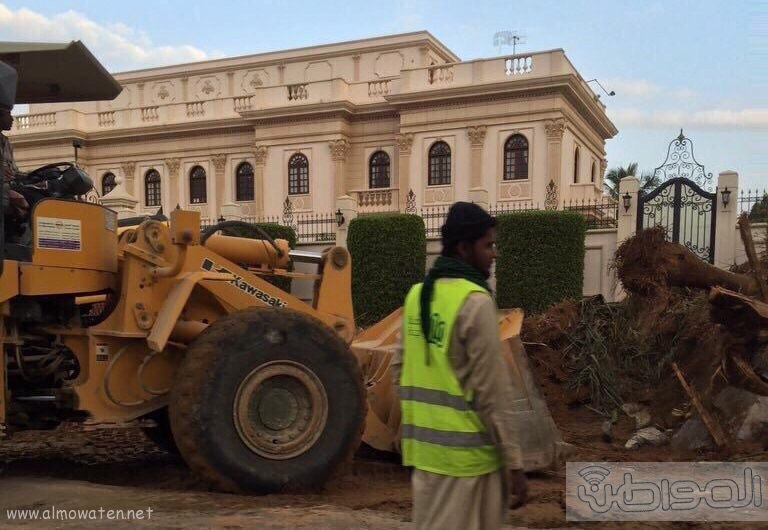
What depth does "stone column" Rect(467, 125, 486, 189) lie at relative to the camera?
26547mm

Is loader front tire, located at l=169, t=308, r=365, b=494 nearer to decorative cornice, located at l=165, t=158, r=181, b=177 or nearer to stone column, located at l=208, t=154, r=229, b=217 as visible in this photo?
stone column, located at l=208, t=154, r=229, b=217

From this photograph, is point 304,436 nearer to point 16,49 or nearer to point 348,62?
point 16,49

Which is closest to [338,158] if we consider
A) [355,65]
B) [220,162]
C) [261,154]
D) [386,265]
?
[261,154]

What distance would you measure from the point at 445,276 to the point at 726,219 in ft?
39.7

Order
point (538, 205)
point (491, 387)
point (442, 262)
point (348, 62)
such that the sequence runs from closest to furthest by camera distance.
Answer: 1. point (491, 387)
2. point (442, 262)
3. point (538, 205)
4. point (348, 62)

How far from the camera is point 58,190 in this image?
4699mm

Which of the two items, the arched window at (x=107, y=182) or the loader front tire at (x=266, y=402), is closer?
the loader front tire at (x=266, y=402)

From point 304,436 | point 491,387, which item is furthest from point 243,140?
point 491,387

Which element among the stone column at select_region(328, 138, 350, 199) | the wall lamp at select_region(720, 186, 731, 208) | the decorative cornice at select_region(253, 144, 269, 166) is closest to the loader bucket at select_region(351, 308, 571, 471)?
the wall lamp at select_region(720, 186, 731, 208)

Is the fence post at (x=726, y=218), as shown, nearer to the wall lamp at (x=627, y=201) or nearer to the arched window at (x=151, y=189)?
the wall lamp at (x=627, y=201)

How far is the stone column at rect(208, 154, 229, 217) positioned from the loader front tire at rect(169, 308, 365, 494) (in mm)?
28756

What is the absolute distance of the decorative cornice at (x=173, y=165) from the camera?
32.8 meters

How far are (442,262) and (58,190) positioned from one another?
340 centimetres

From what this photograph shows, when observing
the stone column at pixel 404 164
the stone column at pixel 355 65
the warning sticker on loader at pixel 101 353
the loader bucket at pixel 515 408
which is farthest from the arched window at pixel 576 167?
the warning sticker on loader at pixel 101 353
